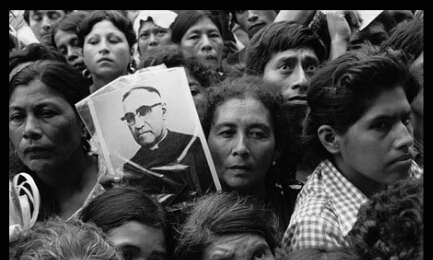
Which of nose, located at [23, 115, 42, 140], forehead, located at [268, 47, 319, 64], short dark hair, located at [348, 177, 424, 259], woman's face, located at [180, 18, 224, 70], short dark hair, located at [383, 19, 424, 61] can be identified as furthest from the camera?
woman's face, located at [180, 18, 224, 70]

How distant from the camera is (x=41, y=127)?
3.38 m

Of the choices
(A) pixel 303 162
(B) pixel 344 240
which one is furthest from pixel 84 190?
(B) pixel 344 240

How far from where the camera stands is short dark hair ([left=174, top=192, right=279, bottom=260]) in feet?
8.88

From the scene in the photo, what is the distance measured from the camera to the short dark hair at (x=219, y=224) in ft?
8.88

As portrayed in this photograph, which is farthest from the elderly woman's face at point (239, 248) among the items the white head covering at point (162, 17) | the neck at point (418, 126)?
the white head covering at point (162, 17)

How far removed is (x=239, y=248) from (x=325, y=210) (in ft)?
1.25

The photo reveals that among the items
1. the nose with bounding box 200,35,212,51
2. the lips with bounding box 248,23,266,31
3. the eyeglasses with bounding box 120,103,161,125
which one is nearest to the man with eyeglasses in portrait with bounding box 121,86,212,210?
the eyeglasses with bounding box 120,103,161,125

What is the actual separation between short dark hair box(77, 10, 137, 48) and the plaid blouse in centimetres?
208

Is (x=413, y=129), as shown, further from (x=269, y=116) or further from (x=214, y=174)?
(x=214, y=174)

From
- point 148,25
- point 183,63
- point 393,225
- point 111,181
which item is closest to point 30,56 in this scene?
point 183,63

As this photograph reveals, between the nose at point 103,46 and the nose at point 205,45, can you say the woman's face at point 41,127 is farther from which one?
the nose at point 205,45

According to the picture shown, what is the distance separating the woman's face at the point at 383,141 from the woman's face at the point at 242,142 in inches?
17.4

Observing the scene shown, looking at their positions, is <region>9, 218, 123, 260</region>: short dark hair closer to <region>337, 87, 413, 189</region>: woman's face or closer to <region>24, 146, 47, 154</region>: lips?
<region>24, 146, 47, 154</region>: lips

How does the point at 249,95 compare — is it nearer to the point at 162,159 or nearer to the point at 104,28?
the point at 162,159
